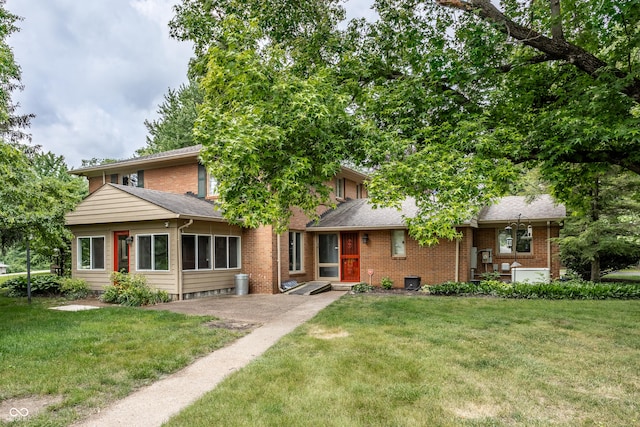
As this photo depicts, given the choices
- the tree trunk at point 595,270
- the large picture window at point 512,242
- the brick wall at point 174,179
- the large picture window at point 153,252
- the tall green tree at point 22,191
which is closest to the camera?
the tall green tree at point 22,191

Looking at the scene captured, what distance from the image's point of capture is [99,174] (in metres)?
18.7

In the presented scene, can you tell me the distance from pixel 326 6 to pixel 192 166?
8723mm

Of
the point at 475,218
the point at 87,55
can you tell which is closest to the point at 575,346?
the point at 475,218

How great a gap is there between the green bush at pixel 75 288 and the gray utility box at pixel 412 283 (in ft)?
38.0

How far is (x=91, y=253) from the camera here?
48.2 ft

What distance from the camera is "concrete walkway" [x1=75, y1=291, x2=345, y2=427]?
4.09 meters

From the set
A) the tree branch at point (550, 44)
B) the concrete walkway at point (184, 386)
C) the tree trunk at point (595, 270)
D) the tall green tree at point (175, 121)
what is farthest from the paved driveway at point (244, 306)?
the tall green tree at point (175, 121)

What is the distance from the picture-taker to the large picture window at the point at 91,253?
1456 centimetres

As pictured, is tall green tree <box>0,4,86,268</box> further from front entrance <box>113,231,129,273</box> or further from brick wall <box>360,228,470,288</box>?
brick wall <box>360,228,470,288</box>

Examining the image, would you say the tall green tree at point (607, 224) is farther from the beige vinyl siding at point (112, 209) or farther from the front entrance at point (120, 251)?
the front entrance at point (120, 251)

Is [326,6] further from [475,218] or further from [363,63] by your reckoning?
[475,218]

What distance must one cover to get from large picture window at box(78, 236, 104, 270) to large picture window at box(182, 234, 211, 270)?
143 inches

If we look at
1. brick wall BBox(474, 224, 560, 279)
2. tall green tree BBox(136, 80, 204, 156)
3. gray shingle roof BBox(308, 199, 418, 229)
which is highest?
tall green tree BBox(136, 80, 204, 156)

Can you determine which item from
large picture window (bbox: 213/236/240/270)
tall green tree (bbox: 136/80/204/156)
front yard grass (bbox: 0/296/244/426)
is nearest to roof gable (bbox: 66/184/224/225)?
large picture window (bbox: 213/236/240/270)
